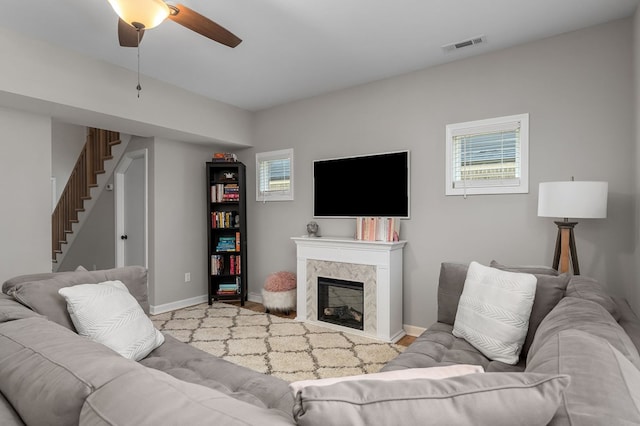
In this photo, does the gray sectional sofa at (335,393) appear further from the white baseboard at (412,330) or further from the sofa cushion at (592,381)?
the white baseboard at (412,330)

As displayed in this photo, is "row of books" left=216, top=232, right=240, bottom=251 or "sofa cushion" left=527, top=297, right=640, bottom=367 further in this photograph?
"row of books" left=216, top=232, right=240, bottom=251

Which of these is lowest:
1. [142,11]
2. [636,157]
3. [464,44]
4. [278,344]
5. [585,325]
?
[278,344]

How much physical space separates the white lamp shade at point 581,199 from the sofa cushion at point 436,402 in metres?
2.07

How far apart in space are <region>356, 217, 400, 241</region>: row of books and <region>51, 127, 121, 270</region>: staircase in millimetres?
3990

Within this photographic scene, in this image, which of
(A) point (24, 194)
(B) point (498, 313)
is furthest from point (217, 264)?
(B) point (498, 313)

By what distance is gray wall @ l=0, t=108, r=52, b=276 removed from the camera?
126 inches

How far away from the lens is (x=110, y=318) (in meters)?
1.75

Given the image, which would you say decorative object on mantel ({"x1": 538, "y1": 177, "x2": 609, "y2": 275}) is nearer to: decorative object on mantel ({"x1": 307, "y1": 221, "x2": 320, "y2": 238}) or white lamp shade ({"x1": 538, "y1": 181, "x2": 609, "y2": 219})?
white lamp shade ({"x1": 538, "y1": 181, "x2": 609, "y2": 219})

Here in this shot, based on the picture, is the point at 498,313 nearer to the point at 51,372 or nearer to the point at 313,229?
the point at 51,372

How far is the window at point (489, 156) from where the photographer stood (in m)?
3.06

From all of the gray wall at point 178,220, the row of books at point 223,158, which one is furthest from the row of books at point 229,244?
the row of books at point 223,158

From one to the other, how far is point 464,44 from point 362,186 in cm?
166

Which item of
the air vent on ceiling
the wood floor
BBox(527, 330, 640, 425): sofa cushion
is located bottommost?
the wood floor

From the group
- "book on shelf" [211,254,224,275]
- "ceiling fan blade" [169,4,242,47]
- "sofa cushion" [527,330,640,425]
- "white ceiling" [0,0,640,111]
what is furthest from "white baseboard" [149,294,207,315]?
"sofa cushion" [527,330,640,425]
